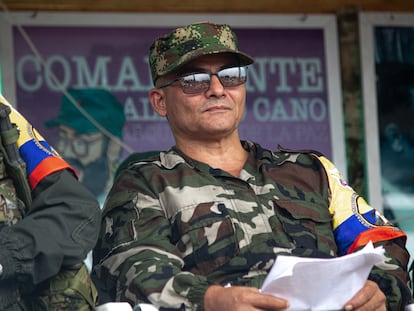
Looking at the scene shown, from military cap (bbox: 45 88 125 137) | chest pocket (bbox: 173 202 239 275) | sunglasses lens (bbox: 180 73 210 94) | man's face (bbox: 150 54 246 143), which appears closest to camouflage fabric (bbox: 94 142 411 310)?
chest pocket (bbox: 173 202 239 275)

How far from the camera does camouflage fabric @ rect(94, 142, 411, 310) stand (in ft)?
11.9

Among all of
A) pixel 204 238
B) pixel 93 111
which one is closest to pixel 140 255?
pixel 204 238

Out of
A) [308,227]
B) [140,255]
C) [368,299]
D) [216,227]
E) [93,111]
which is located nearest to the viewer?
[368,299]

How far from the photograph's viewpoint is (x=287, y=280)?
10.9 ft

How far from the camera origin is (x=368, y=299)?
11.6 ft

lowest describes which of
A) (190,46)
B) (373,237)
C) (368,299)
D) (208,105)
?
(368,299)

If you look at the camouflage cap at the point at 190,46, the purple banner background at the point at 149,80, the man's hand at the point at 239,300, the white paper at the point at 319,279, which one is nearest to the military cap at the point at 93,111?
the purple banner background at the point at 149,80

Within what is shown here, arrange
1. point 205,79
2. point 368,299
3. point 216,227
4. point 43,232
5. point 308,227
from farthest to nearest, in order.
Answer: point 205,79, point 308,227, point 216,227, point 368,299, point 43,232

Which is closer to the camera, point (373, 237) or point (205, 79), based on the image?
point (373, 237)

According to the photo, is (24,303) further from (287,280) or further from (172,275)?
(287,280)

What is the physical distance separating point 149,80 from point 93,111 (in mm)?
319

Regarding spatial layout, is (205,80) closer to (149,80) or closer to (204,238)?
(204,238)

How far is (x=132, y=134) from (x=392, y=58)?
1.43 metres

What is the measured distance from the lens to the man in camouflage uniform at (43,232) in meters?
3.28
